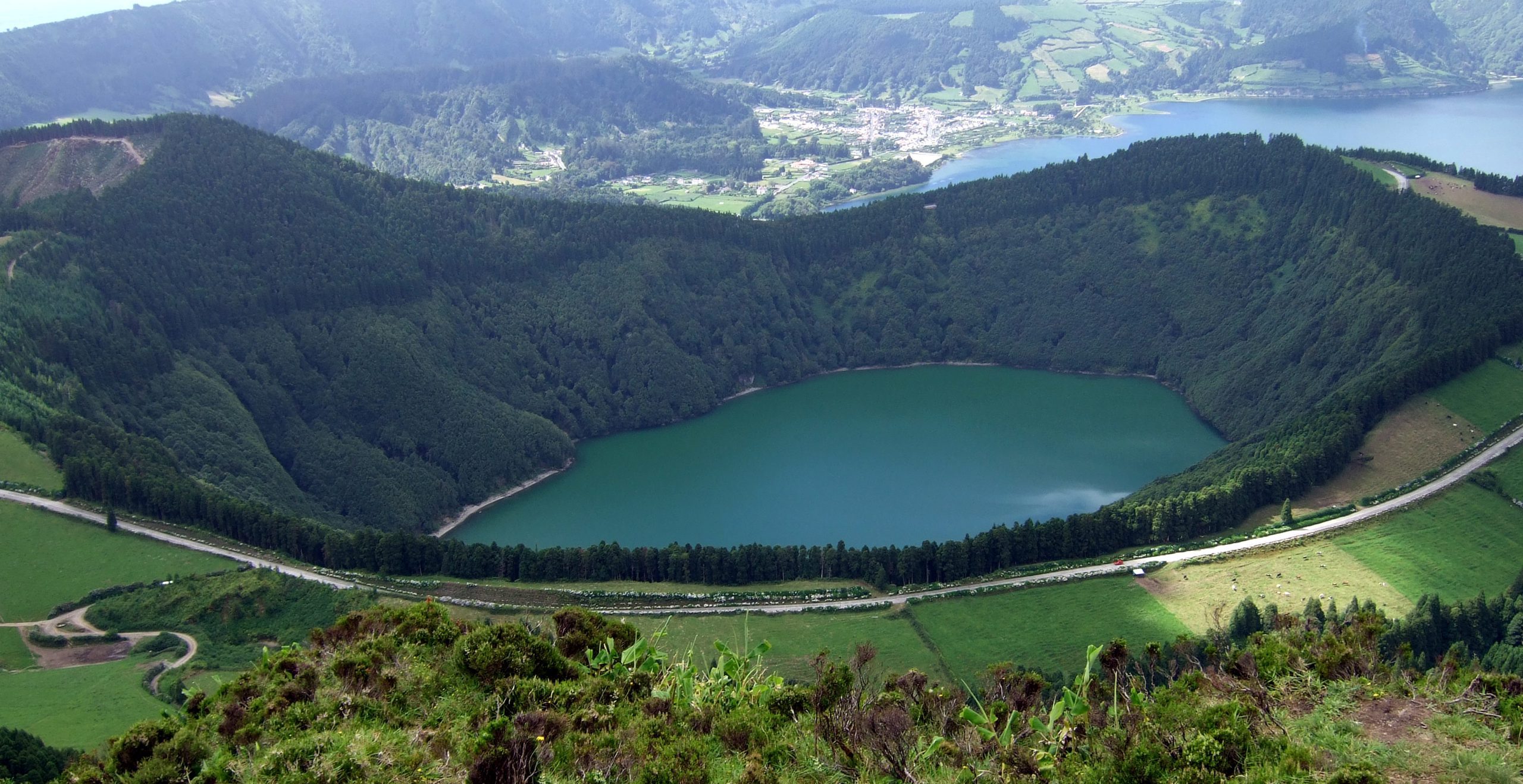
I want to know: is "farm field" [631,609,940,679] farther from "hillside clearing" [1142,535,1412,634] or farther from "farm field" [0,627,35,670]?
"farm field" [0,627,35,670]

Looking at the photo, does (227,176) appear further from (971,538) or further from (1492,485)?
(1492,485)

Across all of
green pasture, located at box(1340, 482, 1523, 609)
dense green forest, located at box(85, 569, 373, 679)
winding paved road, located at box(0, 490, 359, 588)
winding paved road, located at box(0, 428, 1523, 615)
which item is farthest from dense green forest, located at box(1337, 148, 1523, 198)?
winding paved road, located at box(0, 490, 359, 588)

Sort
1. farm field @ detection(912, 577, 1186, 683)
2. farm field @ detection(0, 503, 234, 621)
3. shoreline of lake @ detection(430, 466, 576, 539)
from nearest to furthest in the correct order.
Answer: farm field @ detection(912, 577, 1186, 683)
farm field @ detection(0, 503, 234, 621)
shoreline of lake @ detection(430, 466, 576, 539)

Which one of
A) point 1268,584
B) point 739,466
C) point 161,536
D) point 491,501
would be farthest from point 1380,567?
point 161,536

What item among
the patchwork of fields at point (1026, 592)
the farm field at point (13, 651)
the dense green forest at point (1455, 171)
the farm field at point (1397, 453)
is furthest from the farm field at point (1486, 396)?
the farm field at point (13, 651)

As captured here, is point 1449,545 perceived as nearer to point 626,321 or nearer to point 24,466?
point 626,321

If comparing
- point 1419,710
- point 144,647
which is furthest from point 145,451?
point 1419,710
